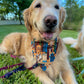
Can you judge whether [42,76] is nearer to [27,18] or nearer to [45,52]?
[45,52]

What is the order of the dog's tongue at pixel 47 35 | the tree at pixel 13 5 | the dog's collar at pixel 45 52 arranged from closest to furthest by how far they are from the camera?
the dog's tongue at pixel 47 35 → the dog's collar at pixel 45 52 → the tree at pixel 13 5

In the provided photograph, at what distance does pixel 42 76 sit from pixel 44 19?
3.63ft

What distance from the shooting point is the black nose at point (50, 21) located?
1718mm

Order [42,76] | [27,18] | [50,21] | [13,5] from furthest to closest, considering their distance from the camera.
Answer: [13,5] → [27,18] → [42,76] → [50,21]

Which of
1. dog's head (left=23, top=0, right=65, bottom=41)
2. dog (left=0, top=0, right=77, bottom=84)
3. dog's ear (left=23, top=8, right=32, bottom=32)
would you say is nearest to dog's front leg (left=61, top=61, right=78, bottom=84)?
dog (left=0, top=0, right=77, bottom=84)

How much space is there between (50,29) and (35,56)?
78 centimetres

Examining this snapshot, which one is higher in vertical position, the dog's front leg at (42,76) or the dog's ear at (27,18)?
the dog's ear at (27,18)

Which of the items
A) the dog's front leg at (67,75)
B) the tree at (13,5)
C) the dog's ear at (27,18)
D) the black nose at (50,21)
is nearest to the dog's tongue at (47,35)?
the black nose at (50,21)

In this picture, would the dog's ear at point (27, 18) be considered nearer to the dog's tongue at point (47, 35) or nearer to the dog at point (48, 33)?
the dog at point (48, 33)

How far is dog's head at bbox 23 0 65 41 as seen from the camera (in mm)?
1834

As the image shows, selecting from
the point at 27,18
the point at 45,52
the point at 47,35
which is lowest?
the point at 45,52

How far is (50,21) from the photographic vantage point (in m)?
1.75

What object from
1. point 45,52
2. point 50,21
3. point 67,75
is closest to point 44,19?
point 50,21

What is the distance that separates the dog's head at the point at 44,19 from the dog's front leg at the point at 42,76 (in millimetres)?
694
